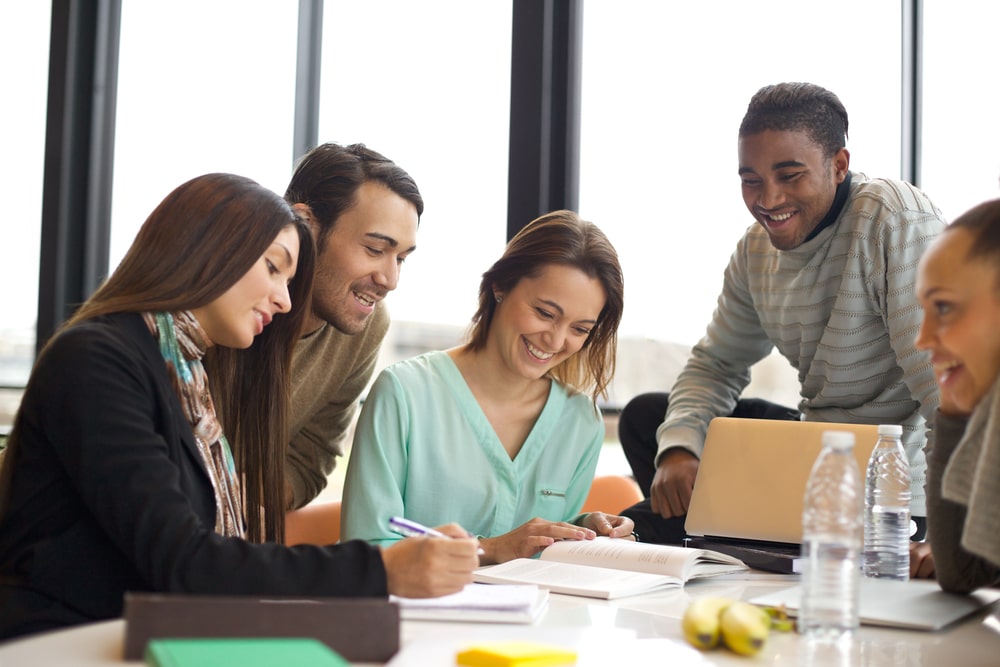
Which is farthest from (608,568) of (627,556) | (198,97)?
(198,97)

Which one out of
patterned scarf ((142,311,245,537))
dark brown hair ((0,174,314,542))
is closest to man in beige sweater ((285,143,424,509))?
dark brown hair ((0,174,314,542))

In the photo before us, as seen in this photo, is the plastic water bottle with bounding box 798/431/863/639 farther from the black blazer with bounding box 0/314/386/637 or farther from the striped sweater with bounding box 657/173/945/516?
the striped sweater with bounding box 657/173/945/516

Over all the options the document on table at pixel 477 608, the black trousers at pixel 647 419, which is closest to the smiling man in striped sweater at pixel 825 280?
the black trousers at pixel 647 419

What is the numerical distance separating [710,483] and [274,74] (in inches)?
104

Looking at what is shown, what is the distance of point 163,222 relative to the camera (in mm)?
1523

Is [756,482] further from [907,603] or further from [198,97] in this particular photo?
[198,97]

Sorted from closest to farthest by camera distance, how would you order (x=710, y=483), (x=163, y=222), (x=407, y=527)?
(x=407, y=527) < (x=163, y=222) < (x=710, y=483)

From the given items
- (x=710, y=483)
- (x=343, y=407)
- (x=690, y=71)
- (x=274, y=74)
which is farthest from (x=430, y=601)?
(x=274, y=74)

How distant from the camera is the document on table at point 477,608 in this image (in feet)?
3.96

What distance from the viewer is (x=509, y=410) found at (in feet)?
7.27

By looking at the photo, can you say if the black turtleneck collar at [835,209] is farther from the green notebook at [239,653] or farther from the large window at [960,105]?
the green notebook at [239,653]

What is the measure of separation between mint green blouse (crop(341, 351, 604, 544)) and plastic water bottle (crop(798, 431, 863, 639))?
3.14 ft

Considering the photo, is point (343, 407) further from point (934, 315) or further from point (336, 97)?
point (934, 315)

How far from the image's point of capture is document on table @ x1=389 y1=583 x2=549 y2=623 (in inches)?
47.5
